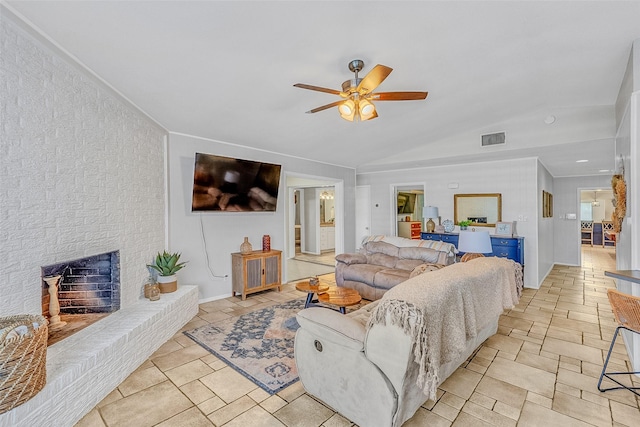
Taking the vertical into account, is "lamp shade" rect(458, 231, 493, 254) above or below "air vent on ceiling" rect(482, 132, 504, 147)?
below

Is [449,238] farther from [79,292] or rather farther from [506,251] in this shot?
[79,292]

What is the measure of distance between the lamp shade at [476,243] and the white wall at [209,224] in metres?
3.22

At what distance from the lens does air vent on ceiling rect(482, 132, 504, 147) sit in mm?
5041

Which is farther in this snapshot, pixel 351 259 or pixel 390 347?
pixel 351 259

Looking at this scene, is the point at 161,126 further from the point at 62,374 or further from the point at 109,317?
the point at 62,374

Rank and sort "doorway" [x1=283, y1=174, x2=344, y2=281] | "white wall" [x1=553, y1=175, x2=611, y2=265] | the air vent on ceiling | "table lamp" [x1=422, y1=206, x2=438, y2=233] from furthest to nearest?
"doorway" [x1=283, y1=174, x2=344, y2=281] → "white wall" [x1=553, y1=175, x2=611, y2=265] → "table lamp" [x1=422, y1=206, x2=438, y2=233] → the air vent on ceiling

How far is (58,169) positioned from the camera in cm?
222

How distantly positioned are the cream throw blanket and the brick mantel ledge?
1.93 metres

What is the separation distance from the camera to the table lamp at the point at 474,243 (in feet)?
10.4

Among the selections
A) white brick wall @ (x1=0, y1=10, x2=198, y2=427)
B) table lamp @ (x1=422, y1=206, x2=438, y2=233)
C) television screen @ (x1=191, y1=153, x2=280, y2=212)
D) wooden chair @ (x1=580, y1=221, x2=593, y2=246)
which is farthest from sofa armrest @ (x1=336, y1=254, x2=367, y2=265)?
wooden chair @ (x1=580, y1=221, x2=593, y2=246)

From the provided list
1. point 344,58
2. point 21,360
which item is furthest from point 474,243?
Result: point 21,360

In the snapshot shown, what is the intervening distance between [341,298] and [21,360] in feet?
8.28

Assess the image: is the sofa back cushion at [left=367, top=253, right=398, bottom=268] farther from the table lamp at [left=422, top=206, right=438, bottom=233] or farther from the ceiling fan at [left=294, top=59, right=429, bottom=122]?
the ceiling fan at [left=294, top=59, right=429, bottom=122]

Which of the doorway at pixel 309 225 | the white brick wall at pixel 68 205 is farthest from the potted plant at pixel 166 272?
the doorway at pixel 309 225
